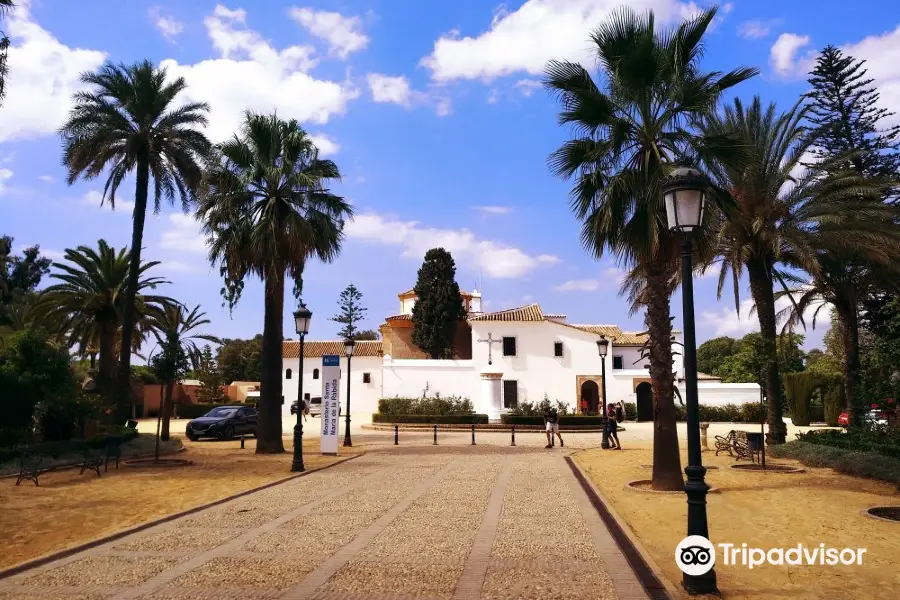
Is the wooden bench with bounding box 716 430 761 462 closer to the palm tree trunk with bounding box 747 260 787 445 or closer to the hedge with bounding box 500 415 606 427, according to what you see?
the palm tree trunk with bounding box 747 260 787 445

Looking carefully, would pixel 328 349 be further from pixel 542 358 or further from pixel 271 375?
pixel 271 375

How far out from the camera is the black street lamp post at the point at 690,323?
243 inches

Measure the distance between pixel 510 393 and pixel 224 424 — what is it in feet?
79.3

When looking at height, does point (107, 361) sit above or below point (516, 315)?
below

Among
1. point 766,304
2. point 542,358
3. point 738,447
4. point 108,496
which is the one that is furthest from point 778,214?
point 542,358

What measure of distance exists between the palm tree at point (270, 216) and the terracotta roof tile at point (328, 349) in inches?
1421

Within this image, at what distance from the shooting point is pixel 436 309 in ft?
172

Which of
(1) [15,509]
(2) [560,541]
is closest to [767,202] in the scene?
(2) [560,541]

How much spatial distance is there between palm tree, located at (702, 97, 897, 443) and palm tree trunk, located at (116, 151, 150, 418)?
1852 cm

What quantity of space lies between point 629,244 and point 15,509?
11444 mm

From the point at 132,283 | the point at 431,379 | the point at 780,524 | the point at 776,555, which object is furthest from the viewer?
the point at 431,379

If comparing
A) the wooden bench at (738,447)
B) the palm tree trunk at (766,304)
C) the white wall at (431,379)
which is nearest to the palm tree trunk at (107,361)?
the wooden bench at (738,447)

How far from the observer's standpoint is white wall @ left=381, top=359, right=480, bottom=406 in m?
47.1

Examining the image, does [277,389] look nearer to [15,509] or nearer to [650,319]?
[15,509]
